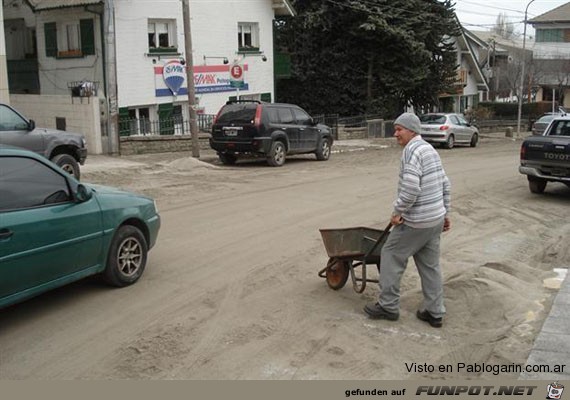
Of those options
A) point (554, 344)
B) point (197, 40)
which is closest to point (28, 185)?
point (554, 344)

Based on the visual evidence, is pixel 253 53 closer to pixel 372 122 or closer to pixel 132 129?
pixel 372 122

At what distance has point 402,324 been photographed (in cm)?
591

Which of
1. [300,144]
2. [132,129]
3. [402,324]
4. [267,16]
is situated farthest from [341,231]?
[267,16]

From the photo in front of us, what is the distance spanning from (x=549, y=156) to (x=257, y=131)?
7.57 m

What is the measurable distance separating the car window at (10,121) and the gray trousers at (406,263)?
9319mm

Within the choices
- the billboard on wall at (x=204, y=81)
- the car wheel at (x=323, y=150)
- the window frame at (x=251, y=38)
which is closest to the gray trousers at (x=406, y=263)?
the car wheel at (x=323, y=150)

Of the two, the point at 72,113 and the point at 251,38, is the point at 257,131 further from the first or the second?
the point at 251,38

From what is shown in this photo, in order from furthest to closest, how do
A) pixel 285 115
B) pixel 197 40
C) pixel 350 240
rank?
pixel 197 40, pixel 285 115, pixel 350 240

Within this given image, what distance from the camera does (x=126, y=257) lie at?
6832 millimetres

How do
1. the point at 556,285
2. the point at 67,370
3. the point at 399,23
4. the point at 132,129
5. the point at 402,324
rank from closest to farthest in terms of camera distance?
1. the point at 67,370
2. the point at 402,324
3. the point at 556,285
4. the point at 132,129
5. the point at 399,23

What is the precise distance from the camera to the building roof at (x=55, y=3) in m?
22.5

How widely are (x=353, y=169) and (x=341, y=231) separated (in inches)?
460

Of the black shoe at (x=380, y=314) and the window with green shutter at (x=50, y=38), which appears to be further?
the window with green shutter at (x=50, y=38)

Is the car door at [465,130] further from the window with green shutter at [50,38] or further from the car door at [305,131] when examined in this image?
the window with green shutter at [50,38]
